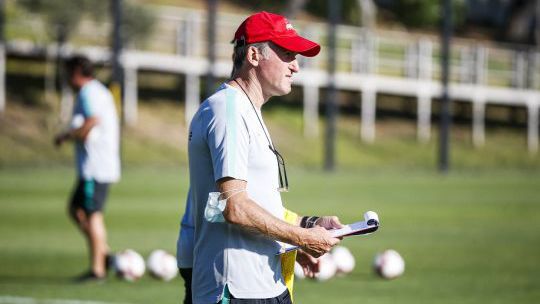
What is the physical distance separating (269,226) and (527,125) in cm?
4905

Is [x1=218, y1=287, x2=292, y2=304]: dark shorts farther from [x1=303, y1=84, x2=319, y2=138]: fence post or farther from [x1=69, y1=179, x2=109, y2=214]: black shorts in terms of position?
[x1=303, y1=84, x2=319, y2=138]: fence post

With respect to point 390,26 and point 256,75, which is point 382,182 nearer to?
point 256,75

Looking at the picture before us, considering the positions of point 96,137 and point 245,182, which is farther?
point 96,137

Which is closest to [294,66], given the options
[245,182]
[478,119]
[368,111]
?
[245,182]

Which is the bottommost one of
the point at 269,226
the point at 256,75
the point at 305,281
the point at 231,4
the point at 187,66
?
the point at 305,281

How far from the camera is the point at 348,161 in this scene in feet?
145

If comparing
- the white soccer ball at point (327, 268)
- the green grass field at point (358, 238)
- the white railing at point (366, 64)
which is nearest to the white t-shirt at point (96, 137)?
the green grass field at point (358, 238)

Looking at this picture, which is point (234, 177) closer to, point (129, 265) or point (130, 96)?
point (129, 265)

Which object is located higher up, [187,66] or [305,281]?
[187,66]

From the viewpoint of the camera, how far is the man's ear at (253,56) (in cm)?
599

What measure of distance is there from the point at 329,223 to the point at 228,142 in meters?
0.85

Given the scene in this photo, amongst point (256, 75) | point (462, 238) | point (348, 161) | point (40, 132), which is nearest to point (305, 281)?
point (462, 238)

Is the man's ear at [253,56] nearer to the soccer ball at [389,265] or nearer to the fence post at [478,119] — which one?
the soccer ball at [389,265]

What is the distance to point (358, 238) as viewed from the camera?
18828 mm
